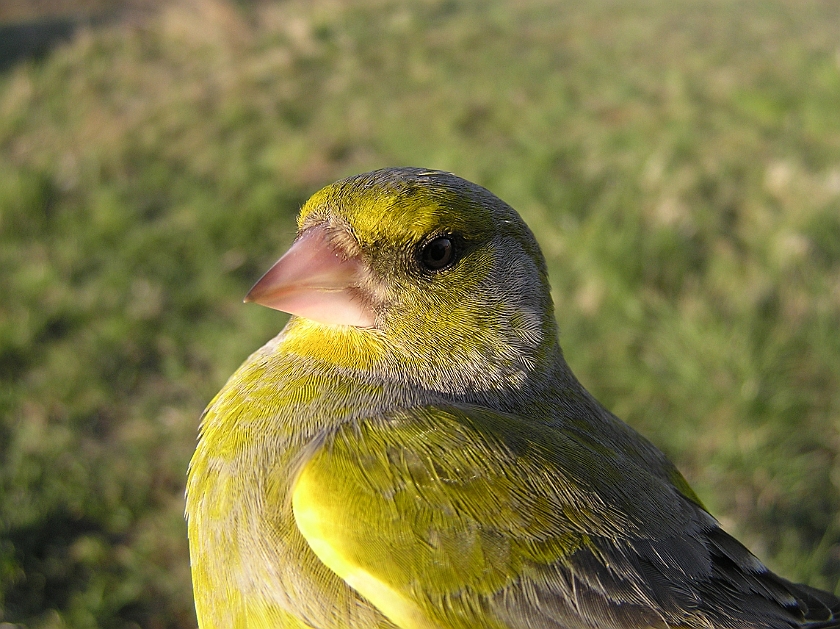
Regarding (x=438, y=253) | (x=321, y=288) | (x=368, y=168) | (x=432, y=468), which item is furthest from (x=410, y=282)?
(x=368, y=168)

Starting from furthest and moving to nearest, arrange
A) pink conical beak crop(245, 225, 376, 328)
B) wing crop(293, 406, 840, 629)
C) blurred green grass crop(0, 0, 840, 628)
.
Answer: blurred green grass crop(0, 0, 840, 628) → pink conical beak crop(245, 225, 376, 328) → wing crop(293, 406, 840, 629)

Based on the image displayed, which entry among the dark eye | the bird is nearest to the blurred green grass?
the bird

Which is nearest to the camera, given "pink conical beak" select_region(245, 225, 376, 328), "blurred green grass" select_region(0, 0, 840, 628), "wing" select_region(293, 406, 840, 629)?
"wing" select_region(293, 406, 840, 629)

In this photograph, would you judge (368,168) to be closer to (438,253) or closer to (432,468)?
(438,253)

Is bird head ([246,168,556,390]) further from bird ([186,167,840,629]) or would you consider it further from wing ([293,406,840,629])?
wing ([293,406,840,629])

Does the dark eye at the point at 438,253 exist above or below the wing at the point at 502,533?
above

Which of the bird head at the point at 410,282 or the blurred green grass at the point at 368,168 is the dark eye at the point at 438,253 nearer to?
the bird head at the point at 410,282

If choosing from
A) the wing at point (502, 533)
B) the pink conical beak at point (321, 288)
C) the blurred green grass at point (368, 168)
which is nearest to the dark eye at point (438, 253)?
the pink conical beak at point (321, 288)

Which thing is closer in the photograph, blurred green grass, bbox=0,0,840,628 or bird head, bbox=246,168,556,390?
bird head, bbox=246,168,556,390
